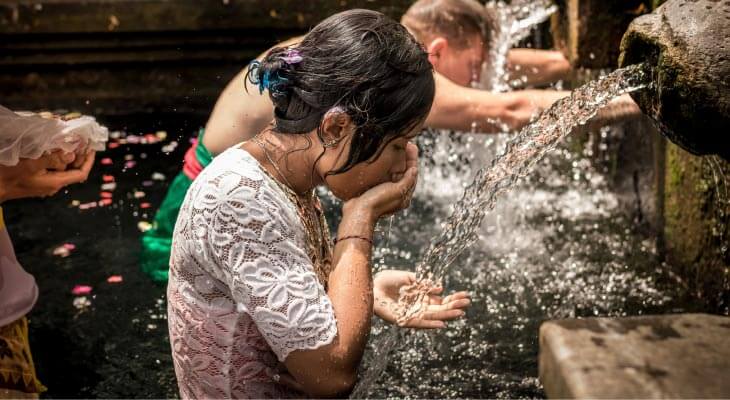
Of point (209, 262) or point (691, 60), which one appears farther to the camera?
point (691, 60)

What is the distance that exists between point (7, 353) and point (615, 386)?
162 cm

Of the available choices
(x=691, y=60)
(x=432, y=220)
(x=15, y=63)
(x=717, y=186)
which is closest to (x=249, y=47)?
(x=15, y=63)

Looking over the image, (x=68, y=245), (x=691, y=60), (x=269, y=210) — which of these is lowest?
(x=68, y=245)

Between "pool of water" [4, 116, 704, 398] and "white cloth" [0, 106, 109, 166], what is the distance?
3.28 ft

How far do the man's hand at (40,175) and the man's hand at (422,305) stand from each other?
0.91 meters

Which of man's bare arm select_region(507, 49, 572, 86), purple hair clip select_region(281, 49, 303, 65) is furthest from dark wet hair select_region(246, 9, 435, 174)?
man's bare arm select_region(507, 49, 572, 86)

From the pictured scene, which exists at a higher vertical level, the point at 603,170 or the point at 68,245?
the point at 603,170

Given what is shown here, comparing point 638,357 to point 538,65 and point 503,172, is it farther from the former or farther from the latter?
point 538,65

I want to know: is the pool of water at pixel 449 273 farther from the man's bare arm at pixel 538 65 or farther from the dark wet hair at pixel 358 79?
the dark wet hair at pixel 358 79

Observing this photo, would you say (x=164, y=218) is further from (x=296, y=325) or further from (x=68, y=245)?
(x=296, y=325)

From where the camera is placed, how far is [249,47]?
625 cm

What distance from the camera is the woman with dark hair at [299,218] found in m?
1.79

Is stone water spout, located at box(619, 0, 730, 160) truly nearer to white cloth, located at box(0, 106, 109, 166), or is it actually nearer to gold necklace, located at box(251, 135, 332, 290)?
gold necklace, located at box(251, 135, 332, 290)

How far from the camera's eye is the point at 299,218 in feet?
6.30
